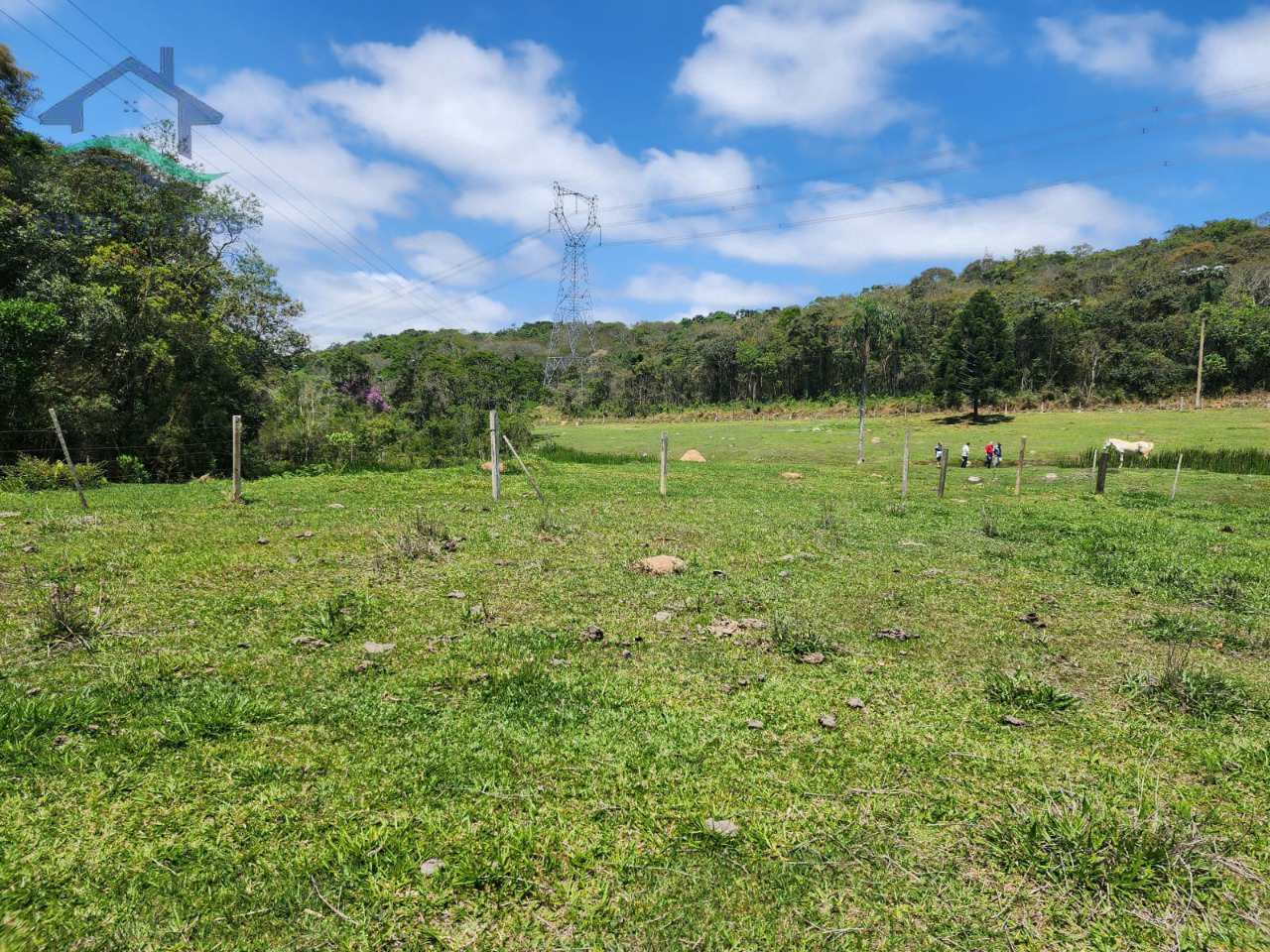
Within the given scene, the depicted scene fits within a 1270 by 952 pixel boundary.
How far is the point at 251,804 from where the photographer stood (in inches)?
147

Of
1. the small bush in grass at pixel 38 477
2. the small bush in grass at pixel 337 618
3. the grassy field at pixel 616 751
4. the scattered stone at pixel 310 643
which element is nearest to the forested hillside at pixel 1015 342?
the small bush in grass at pixel 38 477

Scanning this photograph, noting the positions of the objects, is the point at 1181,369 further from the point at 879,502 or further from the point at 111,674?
the point at 111,674

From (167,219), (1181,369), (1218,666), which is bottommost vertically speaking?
(1218,666)

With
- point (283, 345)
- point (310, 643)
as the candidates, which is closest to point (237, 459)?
point (310, 643)

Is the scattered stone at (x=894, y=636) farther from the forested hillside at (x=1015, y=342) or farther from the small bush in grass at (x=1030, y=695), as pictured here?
the forested hillside at (x=1015, y=342)

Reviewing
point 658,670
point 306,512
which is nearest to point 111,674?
point 658,670

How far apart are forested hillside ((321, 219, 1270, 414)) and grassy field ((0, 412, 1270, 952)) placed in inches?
1445

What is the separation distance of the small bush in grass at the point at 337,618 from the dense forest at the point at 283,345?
16.2 m

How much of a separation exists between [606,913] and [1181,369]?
7481 centimetres

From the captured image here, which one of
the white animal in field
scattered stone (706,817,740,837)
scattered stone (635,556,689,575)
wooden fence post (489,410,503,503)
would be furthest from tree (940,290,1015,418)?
scattered stone (706,817,740,837)

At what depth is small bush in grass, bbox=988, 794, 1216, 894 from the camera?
10.6 feet

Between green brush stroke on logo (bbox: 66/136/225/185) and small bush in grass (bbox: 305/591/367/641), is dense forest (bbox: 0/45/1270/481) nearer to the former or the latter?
green brush stroke on logo (bbox: 66/136/225/185)

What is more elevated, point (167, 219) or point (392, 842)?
point (167, 219)

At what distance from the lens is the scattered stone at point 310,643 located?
6195 millimetres
